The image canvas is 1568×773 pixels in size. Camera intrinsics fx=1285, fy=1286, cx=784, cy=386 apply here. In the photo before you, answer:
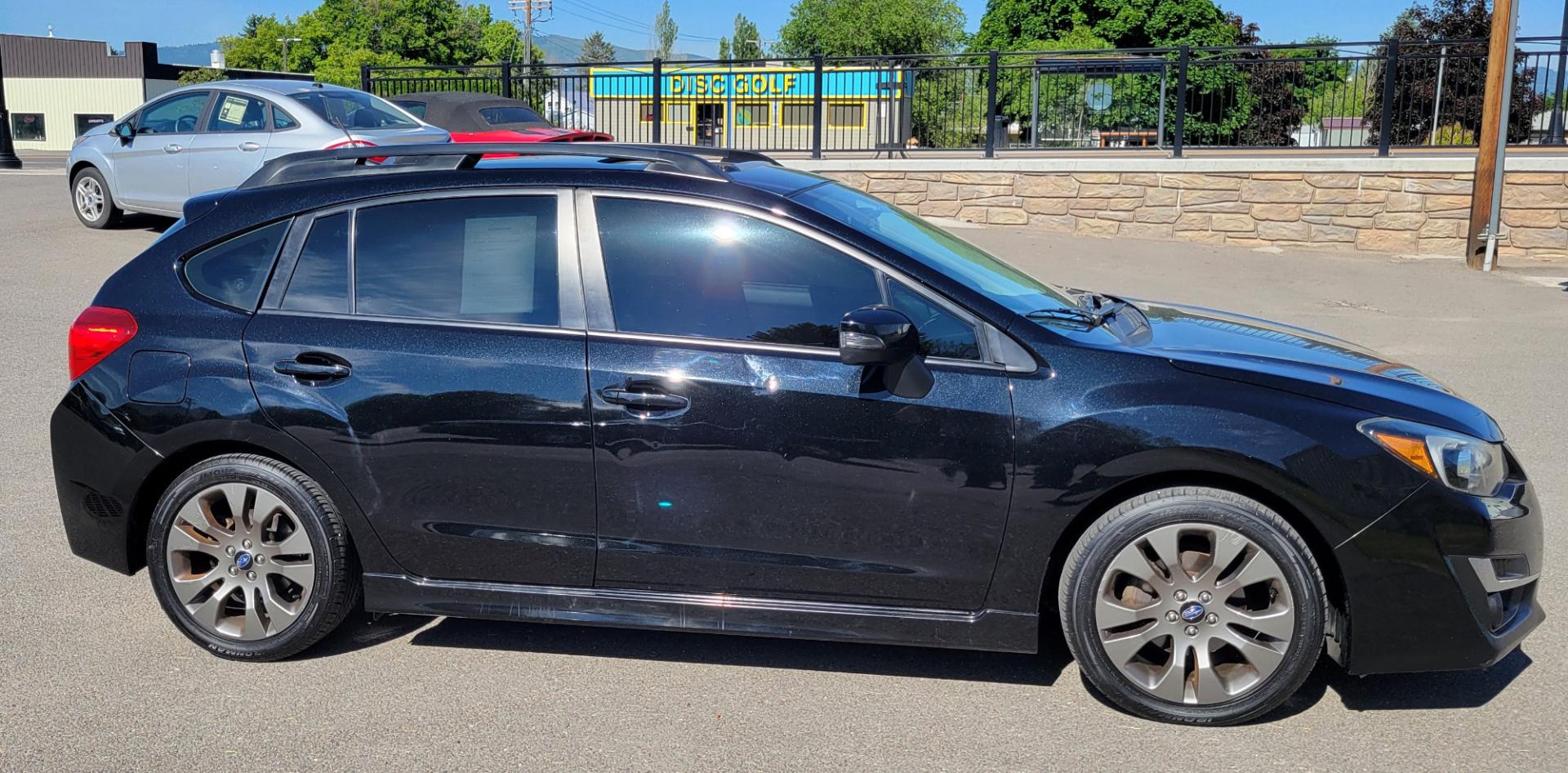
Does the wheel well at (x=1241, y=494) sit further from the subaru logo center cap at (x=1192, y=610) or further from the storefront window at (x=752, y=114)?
the storefront window at (x=752, y=114)

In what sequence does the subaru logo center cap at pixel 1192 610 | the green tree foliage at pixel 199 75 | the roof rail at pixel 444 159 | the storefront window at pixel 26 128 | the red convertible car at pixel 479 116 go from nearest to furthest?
the subaru logo center cap at pixel 1192 610 → the roof rail at pixel 444 159 → the red convertible car at pixel 479 116 → the green tree foliage at pixel 199 75 → the storefront window at pixel 26 128

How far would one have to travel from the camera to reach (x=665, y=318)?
403 cm

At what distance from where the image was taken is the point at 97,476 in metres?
4.32

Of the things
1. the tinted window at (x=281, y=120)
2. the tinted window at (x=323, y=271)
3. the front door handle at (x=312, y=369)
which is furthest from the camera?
the tinted window at (x=281, y=120)

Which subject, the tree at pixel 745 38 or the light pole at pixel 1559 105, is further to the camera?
the tree at pixel 745 38

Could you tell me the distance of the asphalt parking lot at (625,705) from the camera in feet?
12.0

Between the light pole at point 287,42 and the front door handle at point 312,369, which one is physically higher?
the light pole at point 287,42

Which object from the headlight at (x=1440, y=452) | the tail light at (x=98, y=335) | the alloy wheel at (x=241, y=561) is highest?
the tail light at (x=98, y=335)

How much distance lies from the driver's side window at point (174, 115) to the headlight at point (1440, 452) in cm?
1236

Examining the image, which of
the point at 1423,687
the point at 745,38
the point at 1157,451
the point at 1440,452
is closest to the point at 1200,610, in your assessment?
the point at 1157,451

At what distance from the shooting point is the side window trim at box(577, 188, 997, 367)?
392cm

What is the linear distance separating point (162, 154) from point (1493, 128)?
13974 millimetres

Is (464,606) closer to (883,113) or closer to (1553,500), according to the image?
(1553,500)

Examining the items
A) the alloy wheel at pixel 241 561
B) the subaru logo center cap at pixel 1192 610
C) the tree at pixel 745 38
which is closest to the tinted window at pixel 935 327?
the subaru logo center cap at pixel 1192 610
